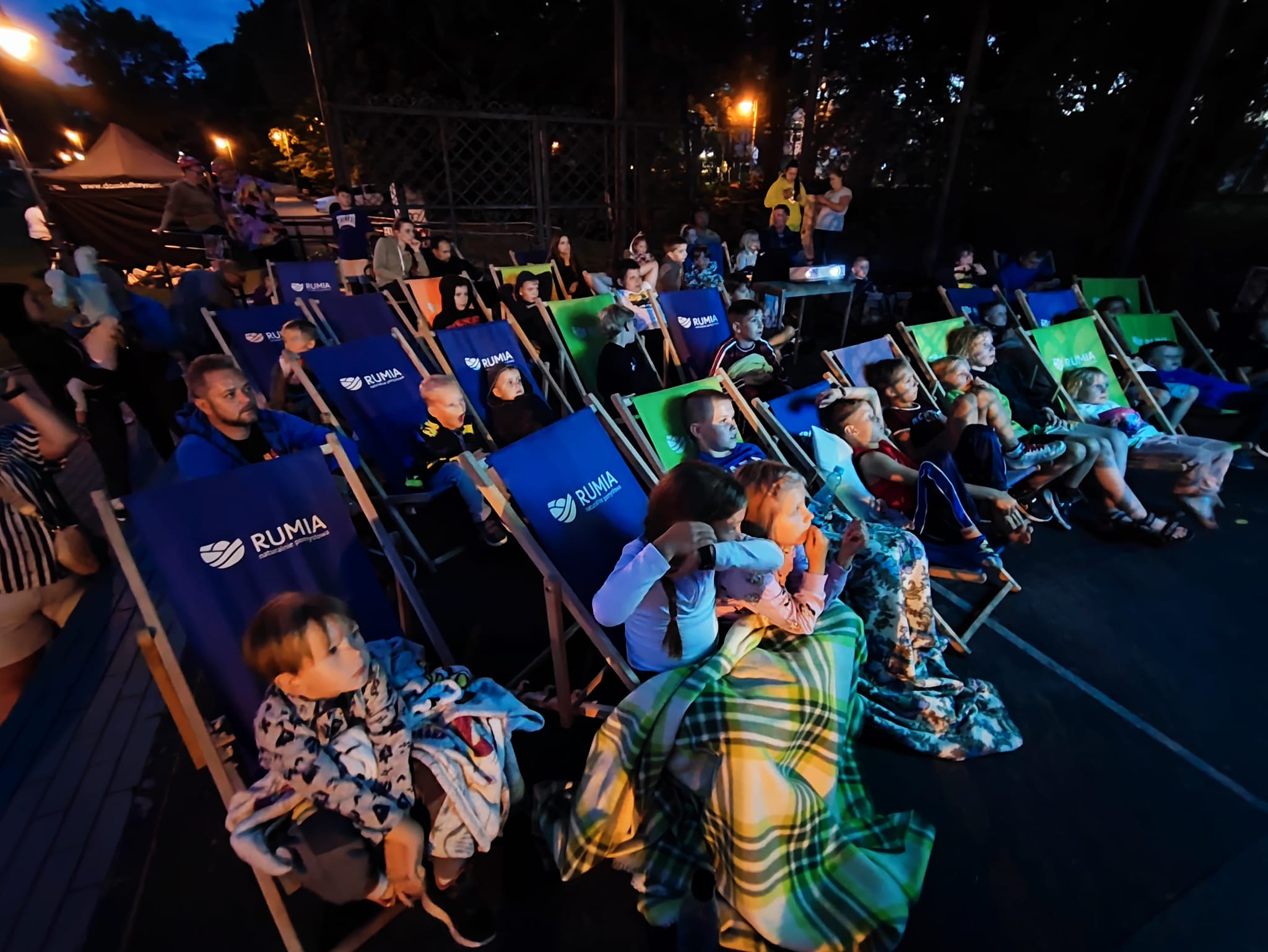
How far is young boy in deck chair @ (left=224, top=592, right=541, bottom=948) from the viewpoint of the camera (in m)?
1.40

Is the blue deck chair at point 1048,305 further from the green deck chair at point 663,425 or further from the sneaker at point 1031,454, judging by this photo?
the green deck chair at point 663,425

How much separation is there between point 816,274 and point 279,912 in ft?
21.4

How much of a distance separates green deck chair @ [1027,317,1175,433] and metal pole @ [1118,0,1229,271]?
4.11 m

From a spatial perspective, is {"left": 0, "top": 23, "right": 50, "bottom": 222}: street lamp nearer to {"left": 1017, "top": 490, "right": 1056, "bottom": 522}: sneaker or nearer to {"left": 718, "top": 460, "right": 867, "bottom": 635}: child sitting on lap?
{"left": 718, "top": 460, "right": 867, "bottom": 635}: child sitting on lap

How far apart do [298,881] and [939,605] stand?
2.72m

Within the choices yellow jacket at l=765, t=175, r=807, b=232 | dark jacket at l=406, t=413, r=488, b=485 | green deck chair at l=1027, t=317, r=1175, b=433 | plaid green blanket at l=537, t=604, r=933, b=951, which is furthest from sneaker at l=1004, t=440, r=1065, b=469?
yellow jacket at l=765, t=175, r=807, b=232

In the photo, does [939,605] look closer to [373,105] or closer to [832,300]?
[832,300]

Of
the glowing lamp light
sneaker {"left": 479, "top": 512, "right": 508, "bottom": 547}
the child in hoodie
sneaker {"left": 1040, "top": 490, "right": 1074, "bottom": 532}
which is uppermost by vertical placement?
the glowing lamp light

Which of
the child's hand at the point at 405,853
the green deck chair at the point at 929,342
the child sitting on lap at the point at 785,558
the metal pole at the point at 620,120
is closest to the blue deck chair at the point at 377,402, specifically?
the child's hand at the point at 405,853

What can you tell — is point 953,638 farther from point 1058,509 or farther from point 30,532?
point 30,532

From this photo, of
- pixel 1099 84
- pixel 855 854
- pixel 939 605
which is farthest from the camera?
pixel 1099 84

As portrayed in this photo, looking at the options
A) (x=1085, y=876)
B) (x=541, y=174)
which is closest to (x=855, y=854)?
(x=1085, y=876)

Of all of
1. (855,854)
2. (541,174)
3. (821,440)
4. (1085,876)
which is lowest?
(1085,876)

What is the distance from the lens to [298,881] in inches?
61.4
